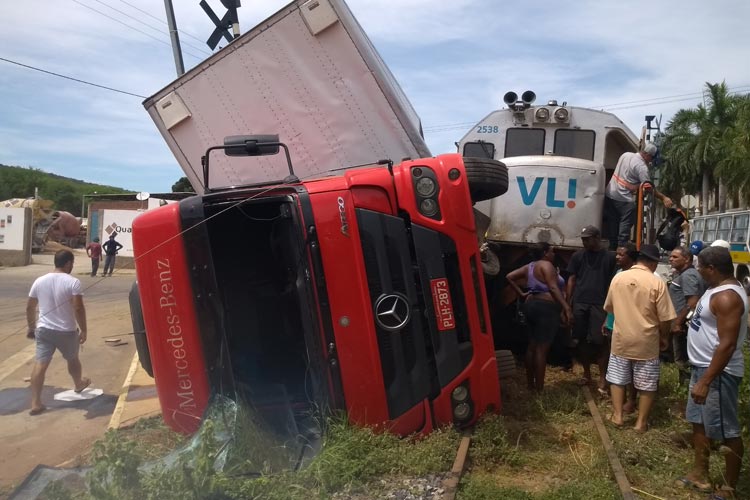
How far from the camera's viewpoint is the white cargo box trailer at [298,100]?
5.80 meters

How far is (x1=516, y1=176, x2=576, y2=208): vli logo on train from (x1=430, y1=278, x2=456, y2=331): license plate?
11.5 feet

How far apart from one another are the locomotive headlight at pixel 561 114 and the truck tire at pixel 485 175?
409cm

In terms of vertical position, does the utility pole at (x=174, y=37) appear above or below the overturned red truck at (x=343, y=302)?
above

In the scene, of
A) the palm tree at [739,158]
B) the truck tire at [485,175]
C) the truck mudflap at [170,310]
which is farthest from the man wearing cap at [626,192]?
the palm tree at [739,158]

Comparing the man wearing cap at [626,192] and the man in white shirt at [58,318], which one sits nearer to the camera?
the man in white shirt at [58,318]

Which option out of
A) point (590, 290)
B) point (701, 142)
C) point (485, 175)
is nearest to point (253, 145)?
point (485, 175)

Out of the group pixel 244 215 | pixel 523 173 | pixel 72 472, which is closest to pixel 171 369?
pixel 72 472

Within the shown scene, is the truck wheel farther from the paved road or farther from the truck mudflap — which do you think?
the paved road

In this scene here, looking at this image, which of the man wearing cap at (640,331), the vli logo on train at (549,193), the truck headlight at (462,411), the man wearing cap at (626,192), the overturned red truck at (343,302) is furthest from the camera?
the man wearing cap at (626,192)

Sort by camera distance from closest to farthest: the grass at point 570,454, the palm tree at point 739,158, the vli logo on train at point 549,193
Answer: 1. the grass at point 570,454
2. the vli logo on train at point 549,193
3. the palm tree at point 739,158

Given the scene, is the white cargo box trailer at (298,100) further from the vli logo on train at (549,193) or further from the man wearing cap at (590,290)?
the man wearing cap at (590,290)

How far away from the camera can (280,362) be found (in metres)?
5.12

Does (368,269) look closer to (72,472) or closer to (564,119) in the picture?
(72,472)

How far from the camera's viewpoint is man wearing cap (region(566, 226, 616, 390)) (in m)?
6.79
